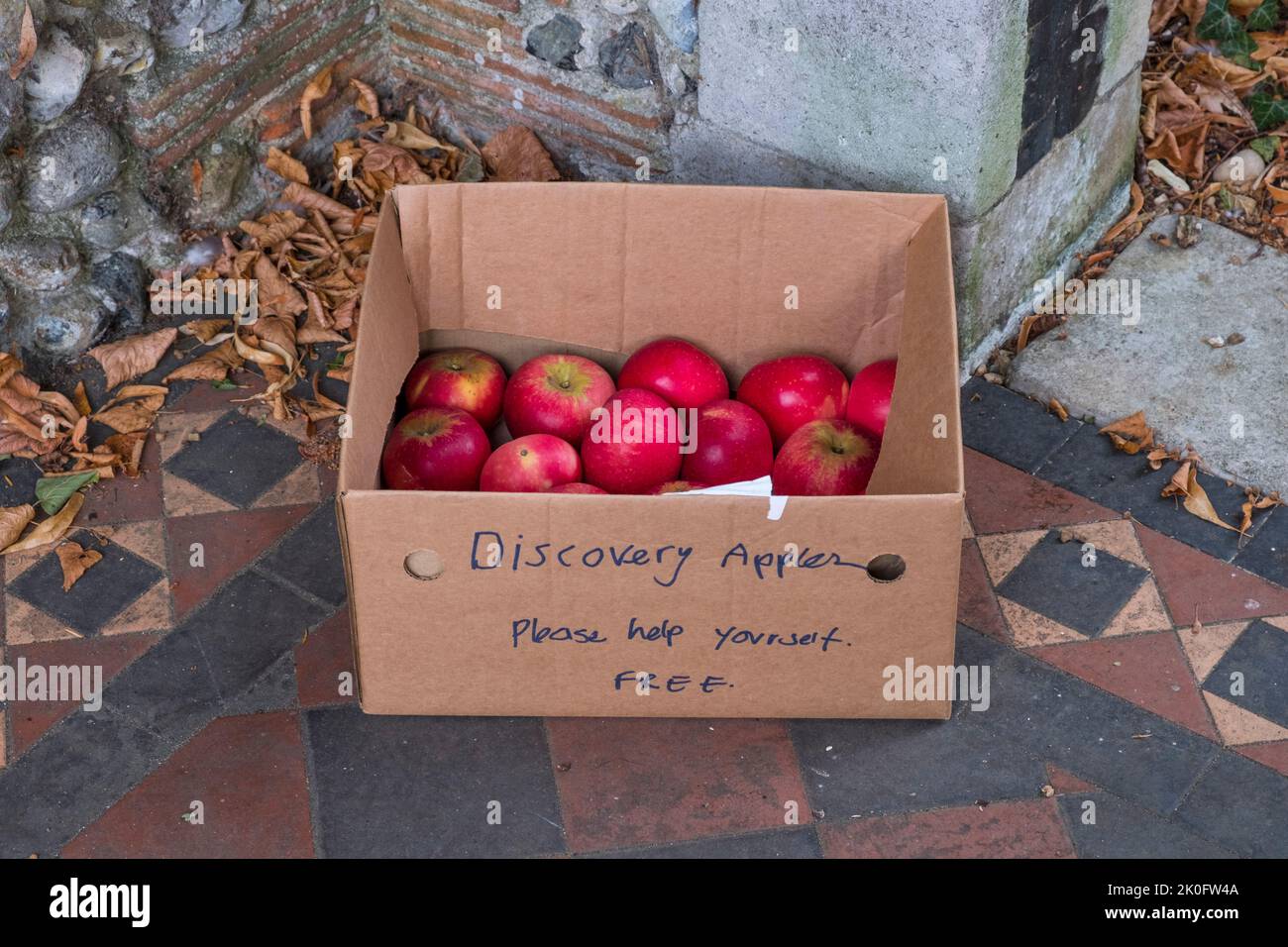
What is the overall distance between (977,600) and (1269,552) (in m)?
0.52

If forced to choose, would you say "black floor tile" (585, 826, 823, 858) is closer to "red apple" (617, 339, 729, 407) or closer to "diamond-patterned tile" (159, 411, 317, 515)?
"red apple" (617, 339, 729, 407)

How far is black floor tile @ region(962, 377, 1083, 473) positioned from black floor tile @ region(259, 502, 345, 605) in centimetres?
117

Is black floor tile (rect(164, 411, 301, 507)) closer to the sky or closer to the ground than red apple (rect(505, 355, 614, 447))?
closer to the ground

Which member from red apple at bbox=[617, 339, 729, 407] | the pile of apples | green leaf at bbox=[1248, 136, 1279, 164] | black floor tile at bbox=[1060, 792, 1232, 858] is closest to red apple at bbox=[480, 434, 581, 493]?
the pile of apples

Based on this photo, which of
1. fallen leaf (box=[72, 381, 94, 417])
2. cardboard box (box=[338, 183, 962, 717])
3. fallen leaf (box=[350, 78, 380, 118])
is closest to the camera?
cardboard box (box=[338, 183, 962, 717])

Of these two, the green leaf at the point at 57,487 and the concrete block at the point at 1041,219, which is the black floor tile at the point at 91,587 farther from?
the concrete block at the point at 1041,219

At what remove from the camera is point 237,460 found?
254cm

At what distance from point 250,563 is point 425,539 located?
653 millimetres

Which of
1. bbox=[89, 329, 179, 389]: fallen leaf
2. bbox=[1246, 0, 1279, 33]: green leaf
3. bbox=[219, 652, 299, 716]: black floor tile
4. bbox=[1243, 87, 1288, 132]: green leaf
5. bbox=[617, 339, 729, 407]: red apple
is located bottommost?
bbox=[219, 652, 299, 716]: black floor tile

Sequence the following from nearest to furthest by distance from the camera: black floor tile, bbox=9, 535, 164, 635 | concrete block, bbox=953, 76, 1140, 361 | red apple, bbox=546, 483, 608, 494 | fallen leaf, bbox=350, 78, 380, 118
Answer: red apple, bbox=546, 483, 608, 494
black floor tile, bbox=9, 535, 164, 635
concrete block, bbox=953, 76, 1140, 361
fallen leaf, bbox=350, 78, 380, 118

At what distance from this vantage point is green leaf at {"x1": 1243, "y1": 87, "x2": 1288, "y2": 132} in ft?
10.3

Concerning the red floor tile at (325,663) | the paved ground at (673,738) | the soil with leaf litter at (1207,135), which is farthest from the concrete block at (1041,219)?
the red floor tile at (325,663)

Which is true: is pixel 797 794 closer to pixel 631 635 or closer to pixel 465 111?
pixel 631 635

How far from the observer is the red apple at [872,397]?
2.25m
